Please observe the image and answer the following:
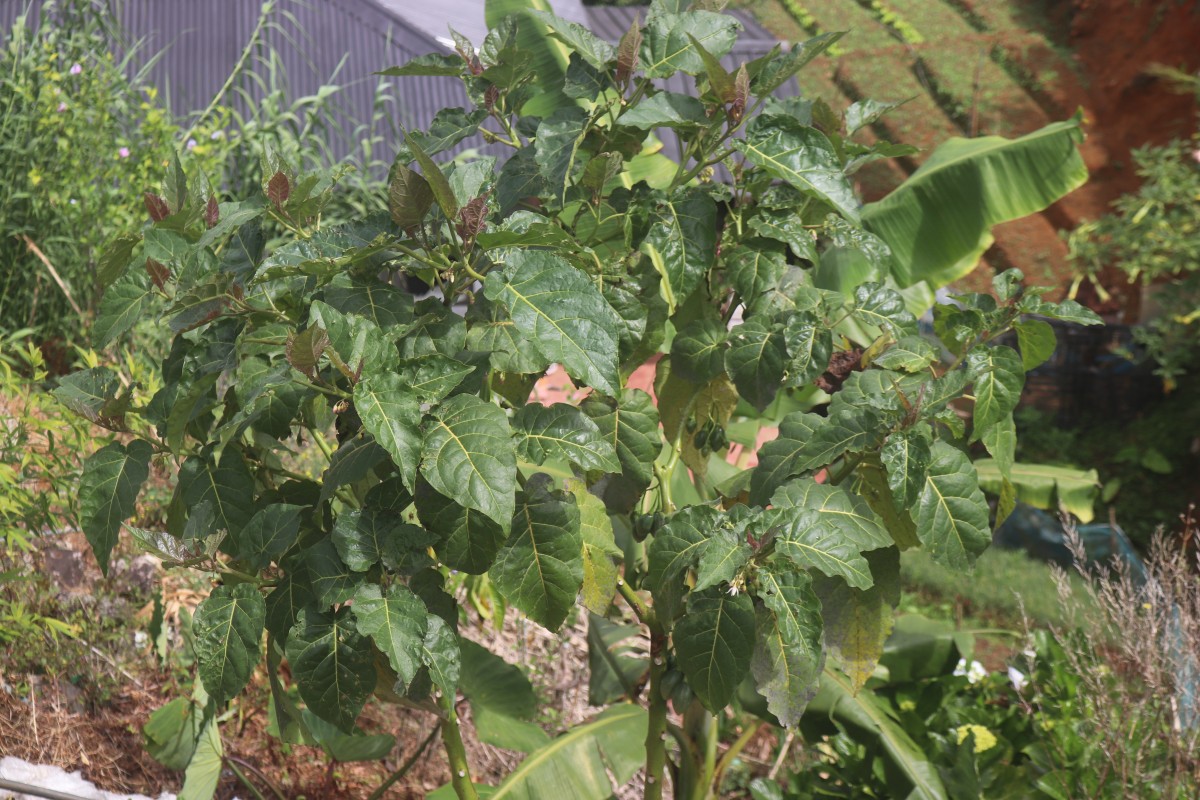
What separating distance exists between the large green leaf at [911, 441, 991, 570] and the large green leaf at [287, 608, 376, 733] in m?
0.87

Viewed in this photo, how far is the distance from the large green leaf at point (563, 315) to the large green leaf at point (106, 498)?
66 cm

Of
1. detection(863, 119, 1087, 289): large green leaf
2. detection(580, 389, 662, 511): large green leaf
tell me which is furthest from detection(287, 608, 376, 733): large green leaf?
detection(863, 119, 1087, 289): large green leaf

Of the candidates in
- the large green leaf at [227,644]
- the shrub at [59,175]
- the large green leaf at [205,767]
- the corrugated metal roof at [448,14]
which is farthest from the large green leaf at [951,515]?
the corrugated metal roof at [448,14]

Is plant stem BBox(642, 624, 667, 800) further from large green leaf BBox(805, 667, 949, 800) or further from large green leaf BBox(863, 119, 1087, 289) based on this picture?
large green leaf BBox(863, 119, 1087, 289)

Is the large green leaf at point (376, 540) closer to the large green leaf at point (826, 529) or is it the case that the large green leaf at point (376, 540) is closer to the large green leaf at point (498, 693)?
the large green leaf at point (826, 529)

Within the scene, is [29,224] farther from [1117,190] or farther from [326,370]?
[1117,190]

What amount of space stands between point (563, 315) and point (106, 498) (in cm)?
79

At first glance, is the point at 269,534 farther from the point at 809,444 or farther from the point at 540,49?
the point at 540,49

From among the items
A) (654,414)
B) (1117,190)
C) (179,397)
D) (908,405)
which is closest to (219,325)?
(179,397)

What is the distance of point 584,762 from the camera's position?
2.37 metres

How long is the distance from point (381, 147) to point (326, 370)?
4.88 m

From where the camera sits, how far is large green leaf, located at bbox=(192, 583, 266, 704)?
152 centimetres

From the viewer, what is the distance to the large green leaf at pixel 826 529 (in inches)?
62.2

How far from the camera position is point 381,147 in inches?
241
